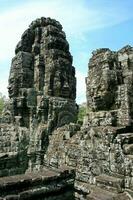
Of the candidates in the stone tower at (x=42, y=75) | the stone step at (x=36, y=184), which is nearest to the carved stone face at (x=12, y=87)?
the stone tower at (x=42, y=75)

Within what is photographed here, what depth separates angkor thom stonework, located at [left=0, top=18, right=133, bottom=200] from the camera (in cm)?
678

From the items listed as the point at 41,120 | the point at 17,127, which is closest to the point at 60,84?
the point at 41,120

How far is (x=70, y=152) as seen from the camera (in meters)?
8.77

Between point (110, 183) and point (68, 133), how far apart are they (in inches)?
134

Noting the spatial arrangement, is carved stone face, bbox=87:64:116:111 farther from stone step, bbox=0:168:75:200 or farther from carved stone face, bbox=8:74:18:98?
carved stone face, bbox=8:74:18:98

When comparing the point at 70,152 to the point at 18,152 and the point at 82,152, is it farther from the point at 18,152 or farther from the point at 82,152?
the point at 18,152

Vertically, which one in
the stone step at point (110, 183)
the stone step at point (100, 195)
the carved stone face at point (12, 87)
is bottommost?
the stone step at point (100, 195)

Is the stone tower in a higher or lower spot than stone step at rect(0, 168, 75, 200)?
higher

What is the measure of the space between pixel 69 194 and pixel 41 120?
8.23 m

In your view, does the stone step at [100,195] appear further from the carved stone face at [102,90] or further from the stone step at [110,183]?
the carved stone face at [102,90]

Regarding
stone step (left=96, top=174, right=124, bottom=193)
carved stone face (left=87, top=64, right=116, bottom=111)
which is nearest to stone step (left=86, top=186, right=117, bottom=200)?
stone step (left=96, top=174, right=124, bottom=193)

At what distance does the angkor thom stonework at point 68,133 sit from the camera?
6781 millimetres

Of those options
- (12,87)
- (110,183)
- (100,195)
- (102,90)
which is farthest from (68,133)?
(12,87)

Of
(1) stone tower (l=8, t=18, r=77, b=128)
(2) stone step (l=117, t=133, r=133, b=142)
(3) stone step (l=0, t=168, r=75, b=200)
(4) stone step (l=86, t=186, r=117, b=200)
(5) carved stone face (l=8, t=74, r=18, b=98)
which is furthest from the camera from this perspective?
(5) carved stone face (l=8, t=74, r=18, b=98)
